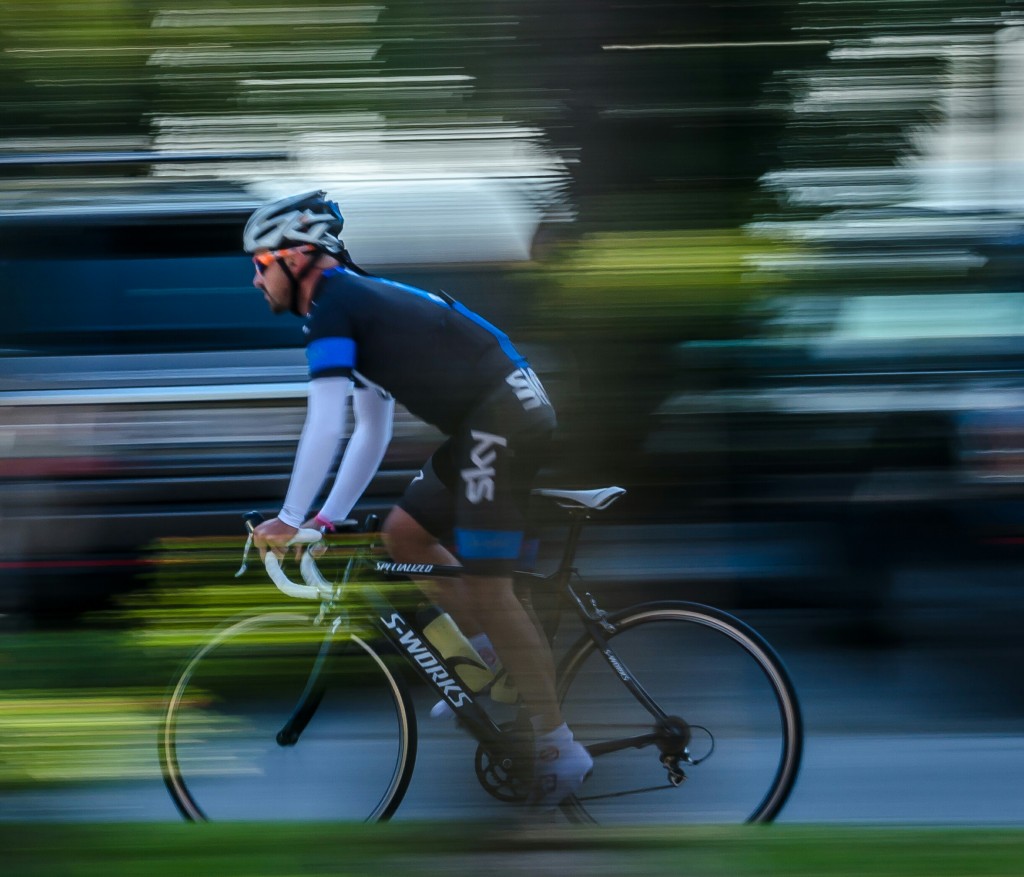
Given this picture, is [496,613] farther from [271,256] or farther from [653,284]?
[271,256]

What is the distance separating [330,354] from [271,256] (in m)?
0.26

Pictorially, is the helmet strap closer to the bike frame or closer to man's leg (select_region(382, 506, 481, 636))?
man's leg (select_region(382, 506, 481, 636))

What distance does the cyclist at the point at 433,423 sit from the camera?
183 centimetres

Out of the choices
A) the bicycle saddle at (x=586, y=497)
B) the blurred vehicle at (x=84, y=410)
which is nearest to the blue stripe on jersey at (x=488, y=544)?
the blurred vehicle at (x=84, y=410)

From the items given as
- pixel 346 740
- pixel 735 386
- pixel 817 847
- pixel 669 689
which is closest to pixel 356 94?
pixel 735 386

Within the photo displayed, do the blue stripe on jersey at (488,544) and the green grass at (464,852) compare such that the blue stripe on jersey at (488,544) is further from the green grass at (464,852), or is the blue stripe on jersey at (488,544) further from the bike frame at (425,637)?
the green grass at (464,852)

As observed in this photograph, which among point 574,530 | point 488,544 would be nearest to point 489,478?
point 488,544

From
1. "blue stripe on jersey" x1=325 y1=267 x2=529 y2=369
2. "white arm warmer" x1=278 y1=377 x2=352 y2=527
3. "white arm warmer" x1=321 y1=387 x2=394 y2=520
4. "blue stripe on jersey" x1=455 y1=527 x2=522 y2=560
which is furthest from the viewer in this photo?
"white arm warmer" x1=278 y1=377 x2=352 y2=527

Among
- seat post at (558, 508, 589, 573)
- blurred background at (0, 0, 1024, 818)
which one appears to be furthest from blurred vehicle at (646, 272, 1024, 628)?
seat post at (558, 508, 589, 573)

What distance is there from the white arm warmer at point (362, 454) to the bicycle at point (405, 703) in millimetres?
226

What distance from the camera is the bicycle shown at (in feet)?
5.66

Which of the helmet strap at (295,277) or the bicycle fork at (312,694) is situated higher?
the helmet strap at (295,277)

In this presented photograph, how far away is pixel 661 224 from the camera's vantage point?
156 cm

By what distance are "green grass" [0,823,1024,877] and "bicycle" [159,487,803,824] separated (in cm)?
6
